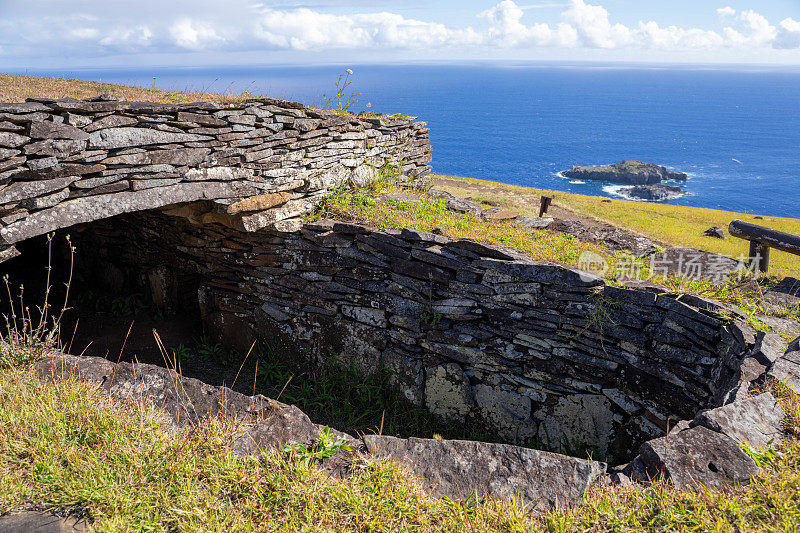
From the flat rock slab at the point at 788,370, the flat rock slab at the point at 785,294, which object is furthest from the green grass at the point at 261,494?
the flat rock slab at the point at 785,294

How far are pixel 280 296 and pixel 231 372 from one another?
1.56 m

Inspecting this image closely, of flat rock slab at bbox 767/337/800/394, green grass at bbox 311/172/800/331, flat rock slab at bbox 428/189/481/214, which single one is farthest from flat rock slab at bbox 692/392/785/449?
flat rock slab at bbox 428/189/481/214

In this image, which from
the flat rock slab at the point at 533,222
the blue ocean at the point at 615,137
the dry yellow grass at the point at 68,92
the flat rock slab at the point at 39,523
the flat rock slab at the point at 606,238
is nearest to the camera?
the flat rock slab at the point at 39,523

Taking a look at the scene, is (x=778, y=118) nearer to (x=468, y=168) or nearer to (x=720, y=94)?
(x=720, y=94)

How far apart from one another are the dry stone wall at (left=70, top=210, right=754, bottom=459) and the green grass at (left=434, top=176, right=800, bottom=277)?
877cm

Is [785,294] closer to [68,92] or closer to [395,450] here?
[395,450]

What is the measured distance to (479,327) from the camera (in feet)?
19.3

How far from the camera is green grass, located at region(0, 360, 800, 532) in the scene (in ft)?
7.84

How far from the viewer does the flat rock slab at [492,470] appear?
109 inches

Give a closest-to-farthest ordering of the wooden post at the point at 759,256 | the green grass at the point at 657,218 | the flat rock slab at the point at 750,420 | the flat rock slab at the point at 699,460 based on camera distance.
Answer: the flat rock slab at the point at 699,460, the flat rock slab at the point at 750,420, the wooden post at the point at 759,256, the green grass at the point at 657,218

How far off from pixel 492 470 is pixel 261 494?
1.44m

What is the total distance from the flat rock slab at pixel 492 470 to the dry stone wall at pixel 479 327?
2301mm

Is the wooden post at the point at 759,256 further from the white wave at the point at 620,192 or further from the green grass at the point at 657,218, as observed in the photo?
the white wave at the point at 620,192

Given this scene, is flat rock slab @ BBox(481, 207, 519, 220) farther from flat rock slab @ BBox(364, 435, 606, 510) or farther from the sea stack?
the sea stack
